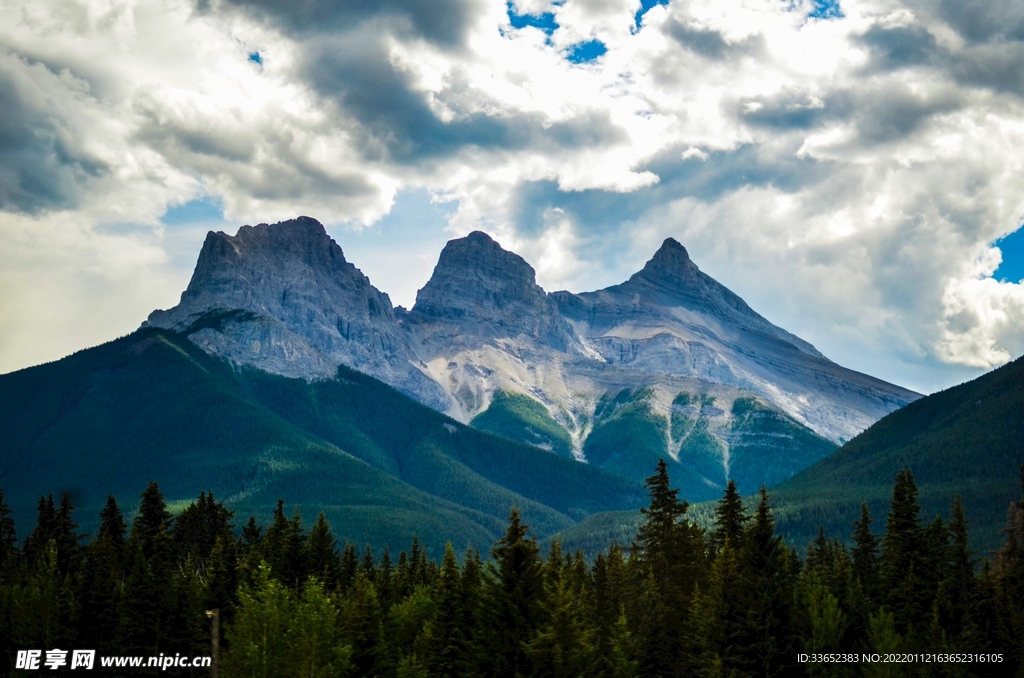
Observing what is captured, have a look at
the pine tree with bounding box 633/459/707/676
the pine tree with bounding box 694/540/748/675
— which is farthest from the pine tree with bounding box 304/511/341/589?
the pine tree with bounding box 694/540/748/675

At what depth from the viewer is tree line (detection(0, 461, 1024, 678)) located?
6406 cm

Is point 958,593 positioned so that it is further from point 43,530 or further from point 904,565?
point 43,530

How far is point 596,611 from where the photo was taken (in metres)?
88.2

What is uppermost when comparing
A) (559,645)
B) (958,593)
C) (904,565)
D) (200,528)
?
(200,528)

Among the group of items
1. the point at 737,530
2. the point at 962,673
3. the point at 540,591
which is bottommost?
the point at 962,673

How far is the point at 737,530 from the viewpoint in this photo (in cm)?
8125

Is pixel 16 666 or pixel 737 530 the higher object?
pixel 737 530

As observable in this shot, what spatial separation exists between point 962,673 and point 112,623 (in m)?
59.5

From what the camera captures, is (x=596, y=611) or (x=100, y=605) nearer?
(x=100, y=605)

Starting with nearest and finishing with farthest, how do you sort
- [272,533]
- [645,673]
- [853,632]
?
[645,673]
[853,632]
[272,533]

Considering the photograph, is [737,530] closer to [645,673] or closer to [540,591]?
[645,673]

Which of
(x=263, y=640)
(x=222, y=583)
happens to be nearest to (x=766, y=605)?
(x=263, y=640)

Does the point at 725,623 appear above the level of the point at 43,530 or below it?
below

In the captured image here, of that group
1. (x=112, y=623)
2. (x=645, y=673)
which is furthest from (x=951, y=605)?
(x=112, y=623)
